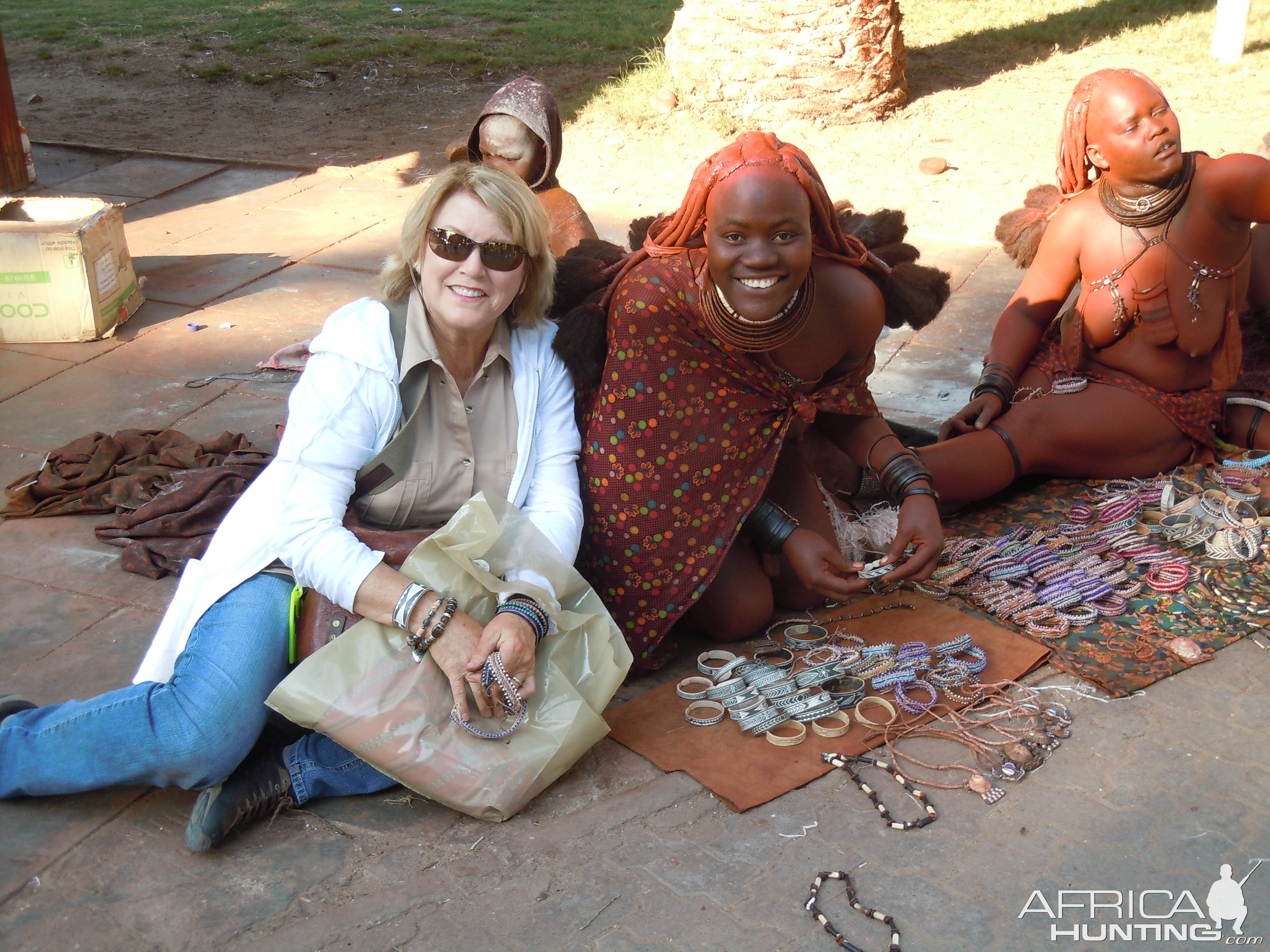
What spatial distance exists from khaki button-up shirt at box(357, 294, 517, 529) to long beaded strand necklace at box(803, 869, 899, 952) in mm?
1174

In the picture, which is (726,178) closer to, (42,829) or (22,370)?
(42,829)

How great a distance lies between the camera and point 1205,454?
3857 mm

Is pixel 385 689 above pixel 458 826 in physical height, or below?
above

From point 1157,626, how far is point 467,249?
2.24m

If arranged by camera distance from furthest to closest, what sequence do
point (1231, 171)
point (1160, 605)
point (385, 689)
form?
point (1231, 171) < point (1160, 605) < point (385, 689)

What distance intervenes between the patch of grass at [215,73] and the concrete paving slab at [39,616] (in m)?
8.44

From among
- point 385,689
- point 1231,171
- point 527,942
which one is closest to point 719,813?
point 527,942

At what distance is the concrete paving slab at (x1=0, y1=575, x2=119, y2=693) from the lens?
311cm

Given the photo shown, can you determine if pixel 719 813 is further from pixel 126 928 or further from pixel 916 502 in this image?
pixel 126 928

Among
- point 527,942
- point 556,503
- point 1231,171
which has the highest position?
point 1231,171

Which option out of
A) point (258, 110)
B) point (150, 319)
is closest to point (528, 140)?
point (150, 319)

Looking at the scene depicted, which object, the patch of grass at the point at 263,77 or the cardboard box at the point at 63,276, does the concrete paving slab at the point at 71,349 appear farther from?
the patch of grass at the point at 263,77

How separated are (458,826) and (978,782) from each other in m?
1.23

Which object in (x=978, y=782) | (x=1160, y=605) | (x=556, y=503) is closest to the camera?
(x=978, y=782)
